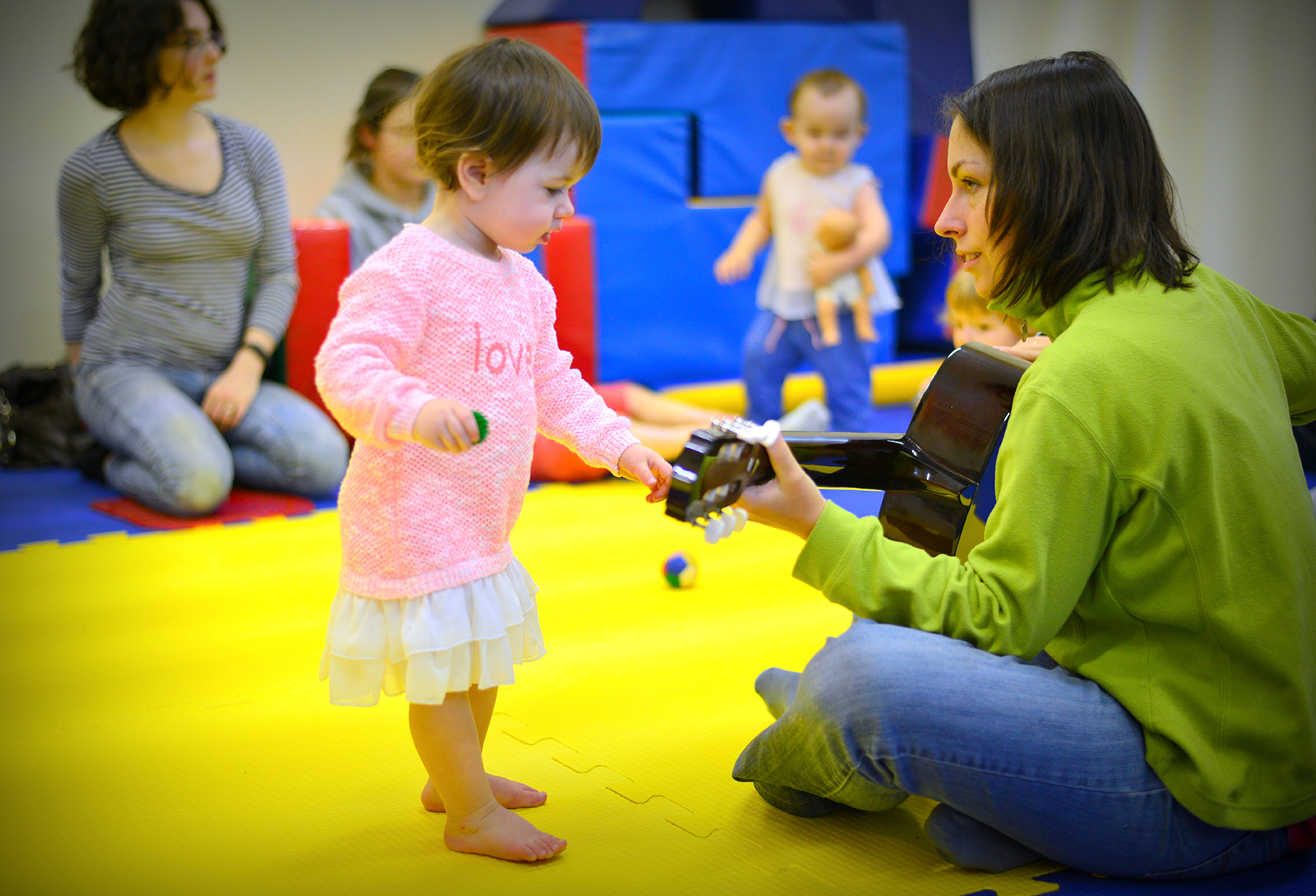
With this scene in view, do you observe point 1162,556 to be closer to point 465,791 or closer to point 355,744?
point 465,791

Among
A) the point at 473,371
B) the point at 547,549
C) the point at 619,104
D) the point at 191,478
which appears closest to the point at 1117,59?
the point at 619,104

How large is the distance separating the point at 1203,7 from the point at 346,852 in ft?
16.5

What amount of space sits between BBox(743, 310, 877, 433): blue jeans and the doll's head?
0.72ft

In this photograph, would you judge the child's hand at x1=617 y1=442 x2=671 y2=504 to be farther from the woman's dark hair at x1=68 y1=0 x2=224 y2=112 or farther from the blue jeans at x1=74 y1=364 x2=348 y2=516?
the woman's dark hair at x1=68 y1=0 x2=224 y2=112

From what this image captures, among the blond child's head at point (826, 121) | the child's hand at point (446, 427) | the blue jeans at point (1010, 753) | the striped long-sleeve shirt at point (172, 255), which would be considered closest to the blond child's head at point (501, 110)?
the child's hand at point (446, 427)

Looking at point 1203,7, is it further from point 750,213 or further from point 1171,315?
point 1171,315

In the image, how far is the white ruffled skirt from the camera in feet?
3.83

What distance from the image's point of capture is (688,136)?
438cm

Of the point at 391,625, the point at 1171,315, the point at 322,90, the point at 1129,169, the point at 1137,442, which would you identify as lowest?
the point at 391,625

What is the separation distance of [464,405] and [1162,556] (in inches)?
27.7

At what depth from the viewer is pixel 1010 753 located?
1.10m

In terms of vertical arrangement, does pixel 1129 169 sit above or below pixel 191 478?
above

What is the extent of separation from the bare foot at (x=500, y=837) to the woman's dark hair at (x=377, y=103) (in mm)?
2442

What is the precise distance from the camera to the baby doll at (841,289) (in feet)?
11.3
